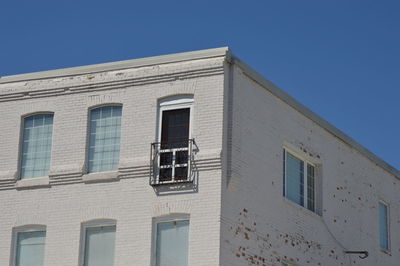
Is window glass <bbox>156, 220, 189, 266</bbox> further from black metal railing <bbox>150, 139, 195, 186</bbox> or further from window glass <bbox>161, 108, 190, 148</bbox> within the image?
window glass <bbox>161, 108, 190, 148</bbox>

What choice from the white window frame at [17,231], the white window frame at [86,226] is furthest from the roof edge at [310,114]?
the white window frame at [17,231]

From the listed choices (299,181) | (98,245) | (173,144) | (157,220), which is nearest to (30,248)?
(98,245)

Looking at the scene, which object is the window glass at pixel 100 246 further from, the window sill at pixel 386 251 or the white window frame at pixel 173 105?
the window sill at pixel 386 251

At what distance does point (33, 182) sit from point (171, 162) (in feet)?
14.4

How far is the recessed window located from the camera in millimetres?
26859

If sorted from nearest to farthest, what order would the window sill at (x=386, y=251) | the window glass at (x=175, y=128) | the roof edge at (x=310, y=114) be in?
1. the window glass at (x=175, y=128)
2. the roof edge at (x=310, y=114)
3. the window sill at (x=386, y=251)

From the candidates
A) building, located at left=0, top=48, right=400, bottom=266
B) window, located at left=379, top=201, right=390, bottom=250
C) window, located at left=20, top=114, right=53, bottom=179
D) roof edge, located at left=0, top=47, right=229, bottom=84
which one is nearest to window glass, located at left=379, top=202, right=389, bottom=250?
window, located at left=379, top=201, right=390, bottom=250

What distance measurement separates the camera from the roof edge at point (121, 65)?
88.8 ft

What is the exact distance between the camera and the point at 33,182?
28203 mm

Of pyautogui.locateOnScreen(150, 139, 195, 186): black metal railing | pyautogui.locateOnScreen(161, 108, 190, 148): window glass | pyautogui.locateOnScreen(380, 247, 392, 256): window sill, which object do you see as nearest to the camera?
pyautogui.locateOnScreen(150, 139, 195, 186): black metal railing

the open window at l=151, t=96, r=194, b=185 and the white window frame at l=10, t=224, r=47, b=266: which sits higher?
the open window at l=151, t=96, r=194, b=185

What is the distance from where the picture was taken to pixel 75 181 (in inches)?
1091

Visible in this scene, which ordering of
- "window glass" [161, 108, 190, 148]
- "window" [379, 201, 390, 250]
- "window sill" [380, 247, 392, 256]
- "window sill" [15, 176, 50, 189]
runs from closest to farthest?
"window glass" [161, 108, 190, 148]
"window sill" [15, 176, 50, 189]
"window sill" [380, 247, 392, 256]
"window" [379, 201, 390, 250]

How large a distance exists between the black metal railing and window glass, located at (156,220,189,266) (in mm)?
1191
